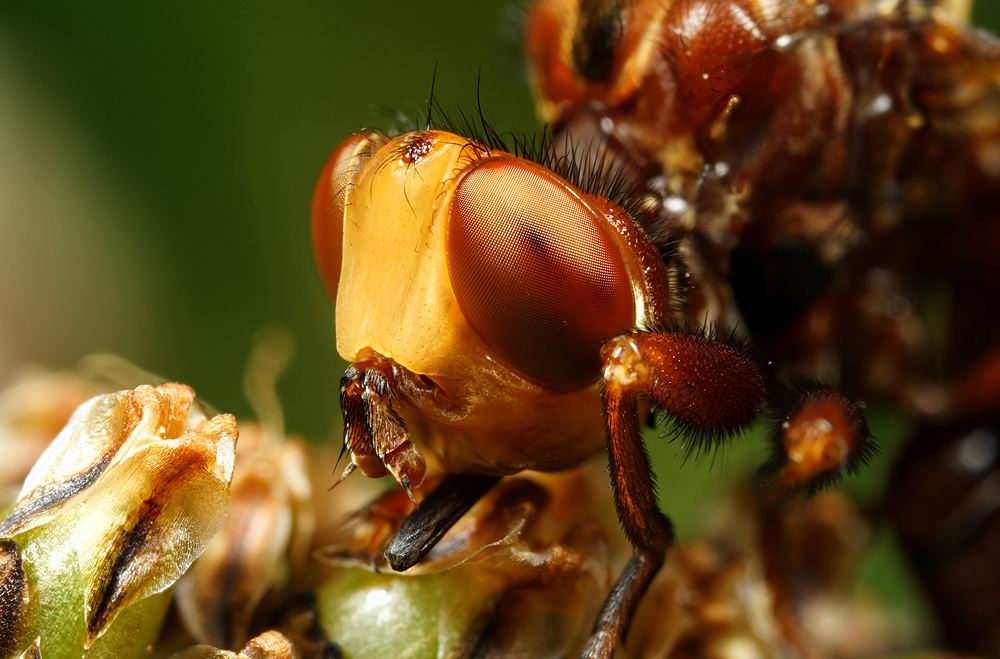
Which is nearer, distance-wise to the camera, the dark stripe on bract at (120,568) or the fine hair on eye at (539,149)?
the dark stripe on bract at (120,568)

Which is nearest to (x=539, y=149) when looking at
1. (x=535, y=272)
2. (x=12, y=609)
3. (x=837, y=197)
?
(x=535, y=272)

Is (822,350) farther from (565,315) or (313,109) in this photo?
(313,109)

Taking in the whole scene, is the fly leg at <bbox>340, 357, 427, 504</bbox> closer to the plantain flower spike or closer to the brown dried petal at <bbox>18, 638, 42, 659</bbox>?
the plantain flower spike

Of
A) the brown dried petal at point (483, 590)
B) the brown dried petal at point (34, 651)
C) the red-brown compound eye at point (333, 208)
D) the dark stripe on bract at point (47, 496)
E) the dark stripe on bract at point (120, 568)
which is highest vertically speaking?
the red-brown compound eye at point (333, 208)

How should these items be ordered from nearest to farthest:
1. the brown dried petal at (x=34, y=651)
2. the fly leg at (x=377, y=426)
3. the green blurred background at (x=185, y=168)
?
the brown dried petal at (x=34, y=651), the fly leg at (x=377, y=426), the green blurred background at (x=185, y=168)

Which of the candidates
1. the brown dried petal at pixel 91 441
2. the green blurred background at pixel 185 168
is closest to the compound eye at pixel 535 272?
the brown dried petal at pixel 91 441

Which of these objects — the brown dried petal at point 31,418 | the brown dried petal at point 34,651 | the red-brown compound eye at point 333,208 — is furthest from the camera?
the brown dried petal at point 31,418

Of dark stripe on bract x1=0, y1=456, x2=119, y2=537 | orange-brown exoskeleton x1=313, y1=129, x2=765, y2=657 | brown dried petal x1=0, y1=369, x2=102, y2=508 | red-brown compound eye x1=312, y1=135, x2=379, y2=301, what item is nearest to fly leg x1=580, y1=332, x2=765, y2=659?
orange-brown exoskeleton x1=313, y1=129, x2=765, y2=657

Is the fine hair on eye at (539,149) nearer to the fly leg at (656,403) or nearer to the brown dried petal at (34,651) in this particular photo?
the fly leg at (656,403)
